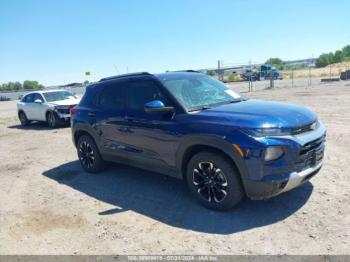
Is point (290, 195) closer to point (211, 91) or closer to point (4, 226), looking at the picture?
point (211, 91)

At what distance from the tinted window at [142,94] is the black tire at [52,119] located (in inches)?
360

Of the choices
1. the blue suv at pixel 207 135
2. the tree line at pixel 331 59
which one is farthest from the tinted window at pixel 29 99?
the tree line at pixel 331 59

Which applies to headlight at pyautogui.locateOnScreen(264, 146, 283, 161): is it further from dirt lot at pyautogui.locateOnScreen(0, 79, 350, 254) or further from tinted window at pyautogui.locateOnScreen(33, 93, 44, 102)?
tinted window at pyautogui.locateOnScreen(33, 93, 44, 102)

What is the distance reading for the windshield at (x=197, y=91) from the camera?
15.7ft

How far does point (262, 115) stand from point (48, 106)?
12.0m

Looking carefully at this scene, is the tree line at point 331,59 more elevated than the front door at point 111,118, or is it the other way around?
the tree line at point 331,59

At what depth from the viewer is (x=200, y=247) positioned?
11.9 ft

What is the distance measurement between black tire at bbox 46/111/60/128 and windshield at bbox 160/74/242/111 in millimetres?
9733

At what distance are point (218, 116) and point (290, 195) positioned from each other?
1.61 metres

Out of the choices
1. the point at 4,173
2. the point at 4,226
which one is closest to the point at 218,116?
the point at 4,226

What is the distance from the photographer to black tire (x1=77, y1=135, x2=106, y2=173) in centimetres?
645

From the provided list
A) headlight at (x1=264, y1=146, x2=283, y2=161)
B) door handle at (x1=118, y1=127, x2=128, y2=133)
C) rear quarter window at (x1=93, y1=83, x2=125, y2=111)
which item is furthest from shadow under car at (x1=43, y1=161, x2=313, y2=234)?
rear quarter window at (x1=93, y1=83, x2=125, y2=111)

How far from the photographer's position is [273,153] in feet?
12.5

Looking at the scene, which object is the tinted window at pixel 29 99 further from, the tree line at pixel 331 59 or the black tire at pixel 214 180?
the tree line at pixel 331 59
